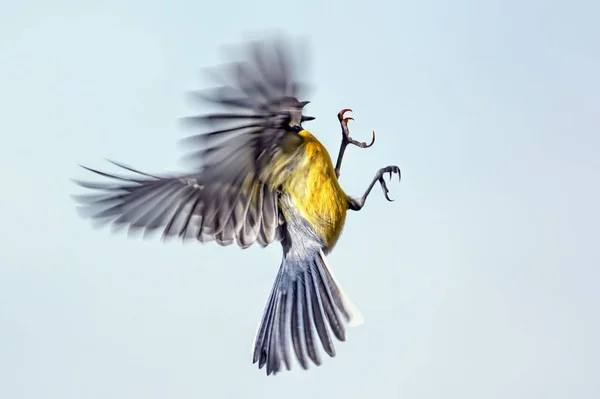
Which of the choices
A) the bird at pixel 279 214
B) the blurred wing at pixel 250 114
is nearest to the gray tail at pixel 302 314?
the bird at pixel 279 214

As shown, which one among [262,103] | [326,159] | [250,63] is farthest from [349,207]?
[250,63]

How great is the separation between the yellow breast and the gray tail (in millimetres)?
192

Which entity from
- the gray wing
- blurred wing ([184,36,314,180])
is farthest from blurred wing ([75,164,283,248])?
blurred wing ([184,36,314,180])

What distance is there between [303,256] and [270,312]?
399 millimetres

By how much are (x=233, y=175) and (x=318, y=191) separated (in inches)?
45.5

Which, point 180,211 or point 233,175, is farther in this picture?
point 180,211

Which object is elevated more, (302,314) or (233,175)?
(233,175)

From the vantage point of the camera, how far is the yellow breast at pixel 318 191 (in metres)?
6.23

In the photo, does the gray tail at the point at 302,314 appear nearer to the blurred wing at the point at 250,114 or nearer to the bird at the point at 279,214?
the bird at the point at 279,214

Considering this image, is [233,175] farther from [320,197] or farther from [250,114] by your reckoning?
[320,197]

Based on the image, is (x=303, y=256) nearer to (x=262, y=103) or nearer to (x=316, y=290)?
(x=316, y=290)

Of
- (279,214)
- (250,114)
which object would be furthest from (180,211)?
(250,114)

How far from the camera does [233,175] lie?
5.32m

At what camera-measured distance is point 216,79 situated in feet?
14.7
